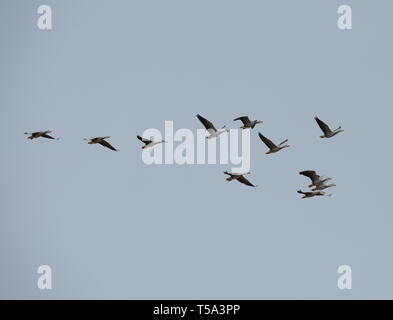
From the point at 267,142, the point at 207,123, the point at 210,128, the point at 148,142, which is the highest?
the point at 207,123

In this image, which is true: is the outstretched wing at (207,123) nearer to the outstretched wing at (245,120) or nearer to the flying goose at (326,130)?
the outstretched wing at (245,120)

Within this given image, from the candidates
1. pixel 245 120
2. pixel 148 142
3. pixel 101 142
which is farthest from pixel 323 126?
pixel 101 142

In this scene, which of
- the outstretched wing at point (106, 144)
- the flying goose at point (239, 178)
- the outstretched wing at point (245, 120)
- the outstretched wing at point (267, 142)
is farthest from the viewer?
the outstretched wing at point (106, 144)

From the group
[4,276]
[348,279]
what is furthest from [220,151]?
[4,276]

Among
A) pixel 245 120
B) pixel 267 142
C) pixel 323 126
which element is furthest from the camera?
pixel 245 120

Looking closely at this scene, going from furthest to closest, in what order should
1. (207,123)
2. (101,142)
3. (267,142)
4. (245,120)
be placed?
(101,142), (245,120), (267,142), (207,123)

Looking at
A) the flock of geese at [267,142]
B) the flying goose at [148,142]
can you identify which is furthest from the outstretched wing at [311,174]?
the flying goose at [148,142]

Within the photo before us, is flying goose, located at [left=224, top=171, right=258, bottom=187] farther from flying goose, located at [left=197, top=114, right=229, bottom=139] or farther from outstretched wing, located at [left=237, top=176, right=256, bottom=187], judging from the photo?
flying goose, located at [left=197, top=114, right=229, bottom=139]

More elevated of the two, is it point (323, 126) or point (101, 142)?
point (323, 126)

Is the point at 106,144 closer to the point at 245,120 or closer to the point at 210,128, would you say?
the point at 210,128
